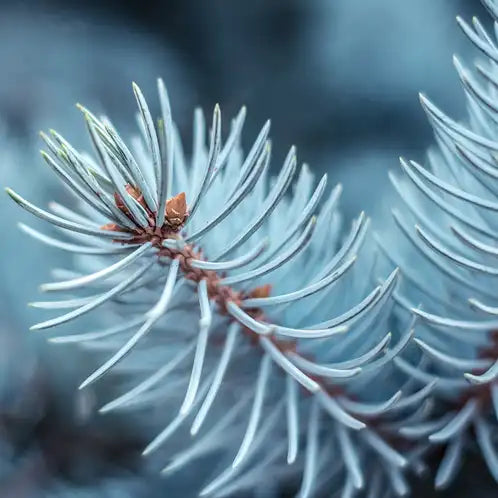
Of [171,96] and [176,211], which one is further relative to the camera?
[171,96]

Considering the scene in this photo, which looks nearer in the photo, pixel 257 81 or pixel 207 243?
pixel 207 243

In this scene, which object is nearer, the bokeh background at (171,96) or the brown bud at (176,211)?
the brown bud at (176,211)

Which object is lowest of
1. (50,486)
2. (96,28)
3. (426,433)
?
(50,486)

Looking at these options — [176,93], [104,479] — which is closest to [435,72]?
[176,93]

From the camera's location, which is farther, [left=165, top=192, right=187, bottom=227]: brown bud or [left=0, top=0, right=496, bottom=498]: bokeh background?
[left=0, top=0, right=496, bottom=498]: bokeh background

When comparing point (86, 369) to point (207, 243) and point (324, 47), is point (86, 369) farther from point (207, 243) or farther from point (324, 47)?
point (324, 47)

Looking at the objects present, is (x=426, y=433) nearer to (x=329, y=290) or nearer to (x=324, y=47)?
(x=329, y=290)

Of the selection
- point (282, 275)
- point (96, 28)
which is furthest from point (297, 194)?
point (96, 28)

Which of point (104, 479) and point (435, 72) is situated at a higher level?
point (435, 72)
